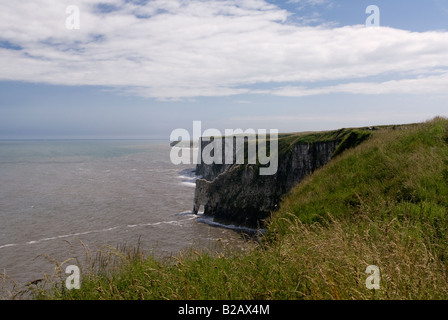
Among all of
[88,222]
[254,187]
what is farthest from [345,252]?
[254,187]

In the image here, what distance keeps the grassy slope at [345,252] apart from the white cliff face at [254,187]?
3140 cm

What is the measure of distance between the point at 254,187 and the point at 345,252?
148 ft

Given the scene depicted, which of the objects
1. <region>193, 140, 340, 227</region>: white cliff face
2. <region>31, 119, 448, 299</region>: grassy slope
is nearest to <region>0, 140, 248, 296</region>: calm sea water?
<region>193, 140, 340, 227</region>: white cliff face

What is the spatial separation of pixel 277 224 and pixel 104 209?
44.2m

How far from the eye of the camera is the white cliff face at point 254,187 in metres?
46.8

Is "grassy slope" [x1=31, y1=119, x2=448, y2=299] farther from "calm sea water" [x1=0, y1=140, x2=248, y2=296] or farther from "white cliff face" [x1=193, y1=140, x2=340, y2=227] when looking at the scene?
"white cliff face" [x1=193, y1=140, x2=340, y2=227]

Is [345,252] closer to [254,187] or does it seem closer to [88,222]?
[88,222]

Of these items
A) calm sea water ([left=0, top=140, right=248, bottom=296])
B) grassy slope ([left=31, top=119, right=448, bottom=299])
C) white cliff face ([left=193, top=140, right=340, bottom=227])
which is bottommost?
calm sea water ([left=0, top=140, right=248, bottom=296])

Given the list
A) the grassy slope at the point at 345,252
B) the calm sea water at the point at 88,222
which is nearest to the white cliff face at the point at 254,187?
the calm sea water at the point at 88,222

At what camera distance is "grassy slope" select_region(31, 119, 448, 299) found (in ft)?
16.3

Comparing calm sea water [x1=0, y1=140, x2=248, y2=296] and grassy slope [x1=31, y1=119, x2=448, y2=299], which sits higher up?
grassy slope [x1=31, y1=119, x2=448, y2=299]

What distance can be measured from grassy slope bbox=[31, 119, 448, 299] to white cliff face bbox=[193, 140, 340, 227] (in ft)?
103

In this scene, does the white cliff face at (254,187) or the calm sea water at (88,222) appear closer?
the calm sea water at (88,222)

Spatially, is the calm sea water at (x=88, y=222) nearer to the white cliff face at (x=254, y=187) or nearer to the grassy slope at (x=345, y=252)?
the white cliff face at (x=254, y=187)
